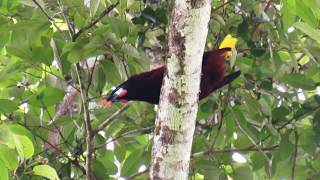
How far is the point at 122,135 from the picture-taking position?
208cm

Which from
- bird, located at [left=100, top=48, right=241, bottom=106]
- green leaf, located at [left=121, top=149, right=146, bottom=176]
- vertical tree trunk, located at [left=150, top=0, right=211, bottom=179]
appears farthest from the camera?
green leaf, located at [left=121, top=149, right=146, bottom=176]

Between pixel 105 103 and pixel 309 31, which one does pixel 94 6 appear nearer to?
pixel 105 103

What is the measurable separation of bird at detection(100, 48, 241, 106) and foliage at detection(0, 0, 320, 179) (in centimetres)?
4

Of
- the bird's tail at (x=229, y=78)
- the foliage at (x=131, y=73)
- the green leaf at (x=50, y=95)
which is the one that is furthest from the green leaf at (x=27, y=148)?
the bird's tail at (x=229, y=78)

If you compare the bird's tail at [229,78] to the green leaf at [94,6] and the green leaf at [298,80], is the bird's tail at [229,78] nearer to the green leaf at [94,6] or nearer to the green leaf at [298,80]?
the green leaf at [298,80]

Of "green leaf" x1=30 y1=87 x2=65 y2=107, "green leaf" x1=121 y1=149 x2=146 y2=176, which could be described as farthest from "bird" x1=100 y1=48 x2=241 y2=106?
"green leaf" x1=121 y1=149 x2=146 y2=176

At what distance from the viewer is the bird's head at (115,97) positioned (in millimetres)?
2014

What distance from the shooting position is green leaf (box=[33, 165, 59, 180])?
1.74m

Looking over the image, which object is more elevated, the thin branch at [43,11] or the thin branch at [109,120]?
the thin branch at [43,11]

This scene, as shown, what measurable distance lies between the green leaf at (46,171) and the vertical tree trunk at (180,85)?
1.29 feet

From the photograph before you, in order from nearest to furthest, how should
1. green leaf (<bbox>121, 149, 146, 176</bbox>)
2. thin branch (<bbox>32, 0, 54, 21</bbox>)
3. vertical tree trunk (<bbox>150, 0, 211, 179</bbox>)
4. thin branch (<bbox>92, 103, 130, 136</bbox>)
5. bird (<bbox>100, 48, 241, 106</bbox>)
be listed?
vertical tree trunk (<bbox>150, 0, 211, 179</bbox>) → thin branch (<bbox>32, 0, 54, 21</bbox>) → thin branch (<bbox>92, 103, 130, 136</bbox>) → bird (<bbox>100, 48, 241, 106</bbox>) → green leaf (<bbox>121, 149, 146, 176</bbox>)

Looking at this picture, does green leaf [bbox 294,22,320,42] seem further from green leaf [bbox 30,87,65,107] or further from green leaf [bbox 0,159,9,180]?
green leaf [bbox 0,159,9,180]

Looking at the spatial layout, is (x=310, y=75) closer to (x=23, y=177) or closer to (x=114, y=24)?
(x=114, y=24)

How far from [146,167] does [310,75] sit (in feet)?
2.16
